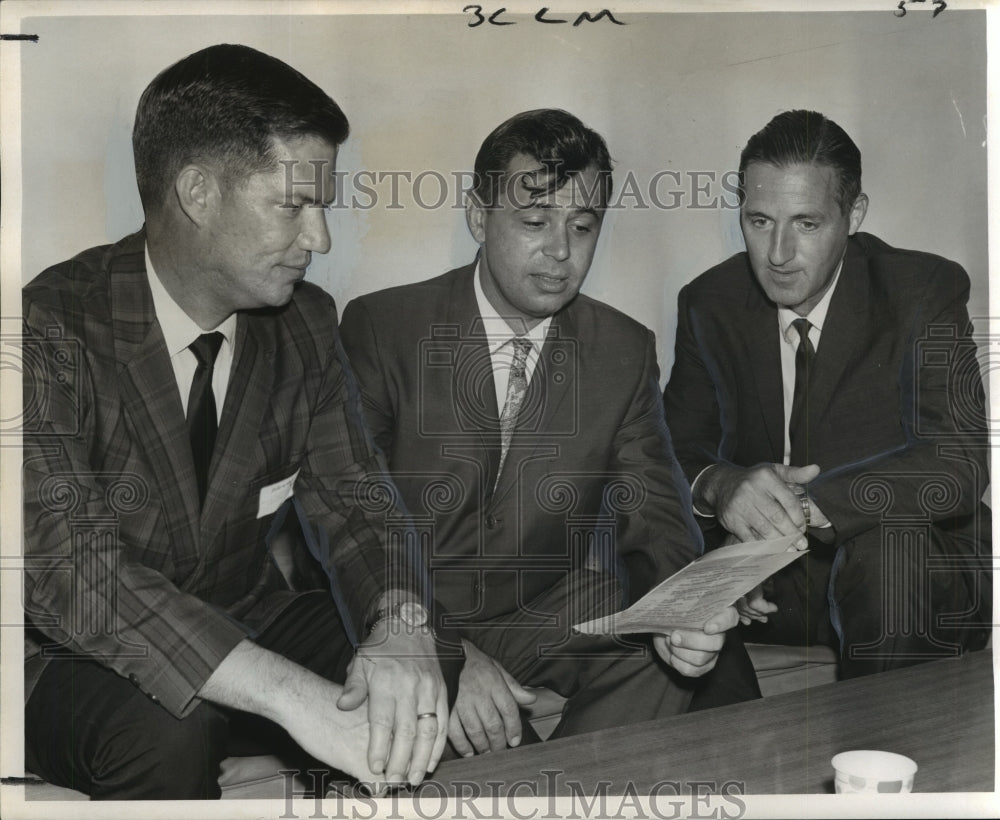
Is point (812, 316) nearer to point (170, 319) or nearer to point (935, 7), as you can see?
point (935, 7)

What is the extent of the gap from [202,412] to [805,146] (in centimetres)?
143

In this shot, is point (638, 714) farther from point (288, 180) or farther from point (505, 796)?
point (288, 180)

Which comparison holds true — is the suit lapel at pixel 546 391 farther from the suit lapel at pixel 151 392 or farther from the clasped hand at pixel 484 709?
the suit lapel at pixel 151 392

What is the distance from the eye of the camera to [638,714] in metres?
2.75

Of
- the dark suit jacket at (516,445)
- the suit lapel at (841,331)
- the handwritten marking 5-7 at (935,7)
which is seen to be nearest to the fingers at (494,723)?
the dark suit jacket at (516,445)

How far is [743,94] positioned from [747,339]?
0.54 m

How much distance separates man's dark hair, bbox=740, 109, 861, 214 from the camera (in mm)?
2732

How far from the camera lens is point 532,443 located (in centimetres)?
272

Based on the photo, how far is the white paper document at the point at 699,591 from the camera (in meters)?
2.57

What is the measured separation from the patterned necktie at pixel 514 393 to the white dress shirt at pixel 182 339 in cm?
60

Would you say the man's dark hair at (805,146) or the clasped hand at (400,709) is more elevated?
the man's dark hair at (805,146)

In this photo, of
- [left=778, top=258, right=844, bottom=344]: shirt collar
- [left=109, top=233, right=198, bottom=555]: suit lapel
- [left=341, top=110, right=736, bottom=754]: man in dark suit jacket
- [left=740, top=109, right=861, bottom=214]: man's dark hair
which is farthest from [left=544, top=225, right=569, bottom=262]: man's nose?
[left=109, top=233, right=198, bottom=555]: suit lapel

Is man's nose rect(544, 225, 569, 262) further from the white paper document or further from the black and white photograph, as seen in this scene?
the white paper document

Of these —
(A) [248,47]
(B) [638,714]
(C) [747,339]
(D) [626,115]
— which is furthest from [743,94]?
(B) [638,714]
